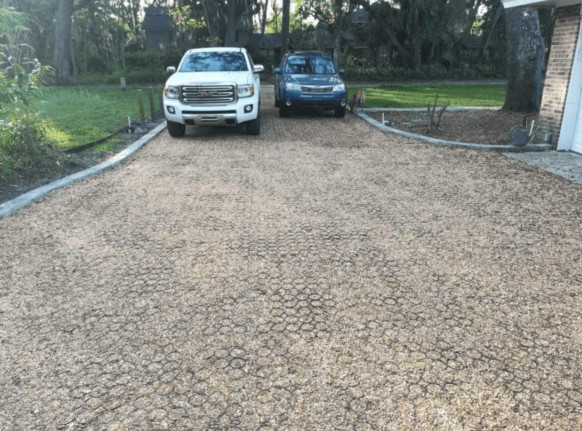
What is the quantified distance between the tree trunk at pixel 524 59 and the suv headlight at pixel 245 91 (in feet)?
25.5

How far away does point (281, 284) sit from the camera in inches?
151

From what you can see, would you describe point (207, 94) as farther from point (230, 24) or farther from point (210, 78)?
→ point (230, 24)

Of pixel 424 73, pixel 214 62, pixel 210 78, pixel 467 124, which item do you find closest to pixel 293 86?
pixel 214 62

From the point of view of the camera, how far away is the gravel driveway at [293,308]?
8.33ft

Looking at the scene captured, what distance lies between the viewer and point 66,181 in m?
6.88

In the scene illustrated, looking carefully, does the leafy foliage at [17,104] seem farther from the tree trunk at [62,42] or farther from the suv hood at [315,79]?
the tree trunk at [62,42]

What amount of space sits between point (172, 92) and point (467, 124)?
7.62m

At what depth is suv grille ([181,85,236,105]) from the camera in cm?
1010

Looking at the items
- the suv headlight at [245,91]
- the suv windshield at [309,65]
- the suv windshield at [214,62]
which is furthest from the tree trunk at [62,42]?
the suv headlight at [245,91]

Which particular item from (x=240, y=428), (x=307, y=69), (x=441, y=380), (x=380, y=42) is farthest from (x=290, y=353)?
(x=380, y=42)

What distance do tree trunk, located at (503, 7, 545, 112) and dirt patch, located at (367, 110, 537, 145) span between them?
22.1 inches

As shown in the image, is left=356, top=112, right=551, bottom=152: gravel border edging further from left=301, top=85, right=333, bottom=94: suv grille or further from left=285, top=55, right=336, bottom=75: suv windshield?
left=285, top=55, right=336, bottom=75: suv windshield

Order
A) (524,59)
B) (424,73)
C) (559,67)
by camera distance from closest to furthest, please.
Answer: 1. (559,67)
2. (524,59)
3. (424,73)

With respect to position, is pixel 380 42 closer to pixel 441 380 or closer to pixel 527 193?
pixel 527 193
